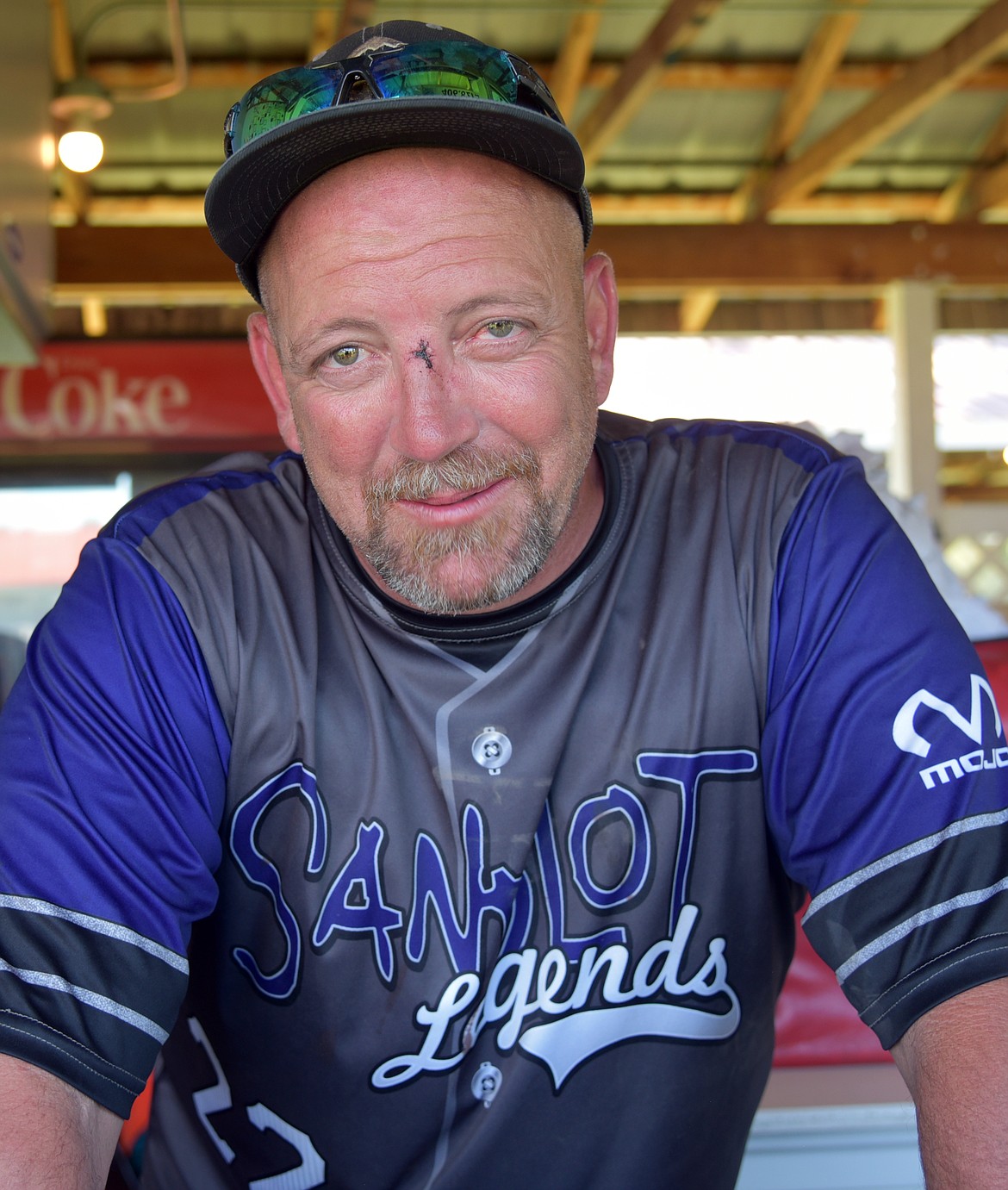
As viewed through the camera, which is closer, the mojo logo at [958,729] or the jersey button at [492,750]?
the mojo logo at [958,729]

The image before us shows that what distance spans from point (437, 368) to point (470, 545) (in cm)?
15

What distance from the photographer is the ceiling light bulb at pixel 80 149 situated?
420cm

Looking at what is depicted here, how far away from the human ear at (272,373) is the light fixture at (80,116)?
2983 mm

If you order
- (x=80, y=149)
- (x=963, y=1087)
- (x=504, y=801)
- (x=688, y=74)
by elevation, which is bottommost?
(x=963, y=1087)

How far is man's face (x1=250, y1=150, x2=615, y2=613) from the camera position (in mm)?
1111

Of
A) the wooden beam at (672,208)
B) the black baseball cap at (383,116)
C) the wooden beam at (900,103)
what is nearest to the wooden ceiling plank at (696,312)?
the wooden beam at (672,208)

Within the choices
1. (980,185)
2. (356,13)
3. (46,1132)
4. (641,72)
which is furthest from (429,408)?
(980,185)

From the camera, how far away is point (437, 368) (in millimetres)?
1108

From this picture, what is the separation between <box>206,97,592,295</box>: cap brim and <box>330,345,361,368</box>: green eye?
15 cm

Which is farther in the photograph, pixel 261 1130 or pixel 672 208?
pixel 672 208

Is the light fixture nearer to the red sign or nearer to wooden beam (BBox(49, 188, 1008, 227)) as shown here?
the red sign

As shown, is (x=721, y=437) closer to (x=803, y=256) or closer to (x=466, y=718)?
(x=466, y=718)

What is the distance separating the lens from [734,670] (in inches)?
46.5

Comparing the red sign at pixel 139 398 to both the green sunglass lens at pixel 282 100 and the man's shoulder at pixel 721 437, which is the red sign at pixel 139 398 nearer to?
the man's shoulder at pixel 721 437
